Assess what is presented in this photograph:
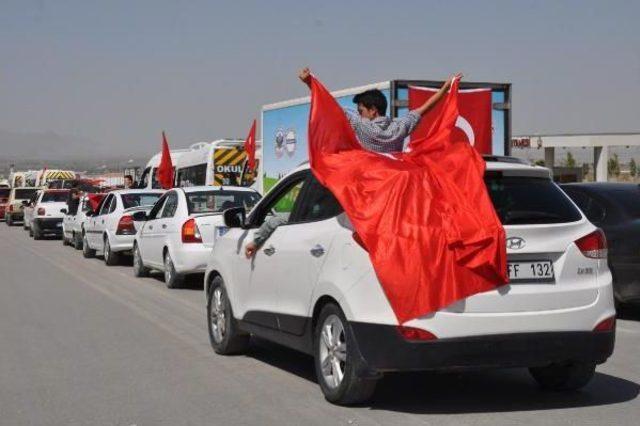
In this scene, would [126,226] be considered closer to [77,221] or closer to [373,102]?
[77,221]

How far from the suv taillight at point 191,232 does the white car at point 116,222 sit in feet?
15.7

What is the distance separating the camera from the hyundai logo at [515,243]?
6344 mm

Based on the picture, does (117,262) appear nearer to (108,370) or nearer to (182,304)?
(182,304)

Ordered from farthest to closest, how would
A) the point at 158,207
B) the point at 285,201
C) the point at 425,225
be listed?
the point at 158,207 < the point at 285,201 < the point at 425,225

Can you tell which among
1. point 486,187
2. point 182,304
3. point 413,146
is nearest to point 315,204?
point 413,146

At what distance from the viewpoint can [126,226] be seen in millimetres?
20141

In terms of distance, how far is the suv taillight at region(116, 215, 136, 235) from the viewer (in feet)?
65.9

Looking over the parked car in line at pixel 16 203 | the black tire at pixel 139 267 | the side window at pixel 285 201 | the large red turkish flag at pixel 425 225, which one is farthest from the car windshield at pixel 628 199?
the parked car in line at pixel 16 203

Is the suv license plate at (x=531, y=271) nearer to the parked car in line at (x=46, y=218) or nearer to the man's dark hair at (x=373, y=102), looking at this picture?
the man's dark hair at (x=373, y=102)

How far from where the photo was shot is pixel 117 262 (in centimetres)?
2088

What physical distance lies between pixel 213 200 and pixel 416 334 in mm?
9713

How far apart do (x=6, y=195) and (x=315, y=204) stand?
47054 millimetres

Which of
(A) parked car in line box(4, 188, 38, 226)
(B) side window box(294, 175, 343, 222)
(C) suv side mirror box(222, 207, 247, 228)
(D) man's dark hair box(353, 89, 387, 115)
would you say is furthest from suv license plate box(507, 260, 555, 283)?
(A) parked car in line box(4, 188, 38, 226)

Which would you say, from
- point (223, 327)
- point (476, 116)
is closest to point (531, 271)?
point (223, 327)
